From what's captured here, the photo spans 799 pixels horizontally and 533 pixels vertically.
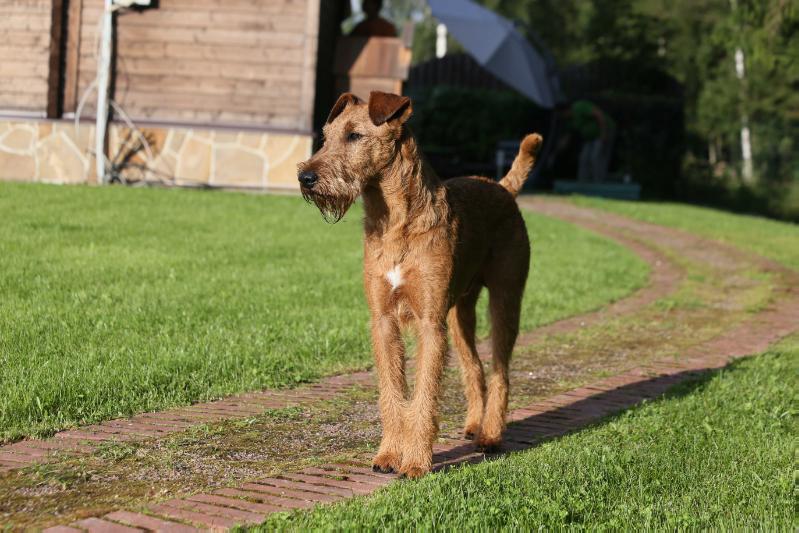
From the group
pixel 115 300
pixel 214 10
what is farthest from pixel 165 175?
pixel 115 300

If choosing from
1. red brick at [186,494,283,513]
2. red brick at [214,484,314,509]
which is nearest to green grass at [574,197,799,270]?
red brick at [214,484,314,509]

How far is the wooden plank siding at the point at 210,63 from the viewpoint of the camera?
1631cm

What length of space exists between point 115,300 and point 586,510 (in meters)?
5.06

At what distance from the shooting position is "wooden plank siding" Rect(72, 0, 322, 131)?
1631 cm

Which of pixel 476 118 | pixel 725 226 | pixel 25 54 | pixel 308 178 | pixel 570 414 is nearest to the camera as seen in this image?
pixel 308 178

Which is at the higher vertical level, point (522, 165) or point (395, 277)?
point (522, 165)

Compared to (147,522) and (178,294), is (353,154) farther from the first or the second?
(178,294)

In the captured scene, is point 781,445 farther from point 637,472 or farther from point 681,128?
point 681,128

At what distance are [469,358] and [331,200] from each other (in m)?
1.36

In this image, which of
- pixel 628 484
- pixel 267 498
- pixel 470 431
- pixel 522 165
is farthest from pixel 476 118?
pixel 267 498

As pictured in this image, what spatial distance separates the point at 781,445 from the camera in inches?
207

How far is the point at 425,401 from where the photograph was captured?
4.60 meters

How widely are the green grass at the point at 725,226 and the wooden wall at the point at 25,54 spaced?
10.5m

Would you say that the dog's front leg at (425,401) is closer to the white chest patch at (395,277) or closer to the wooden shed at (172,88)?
the white chest patch at (395,277)
